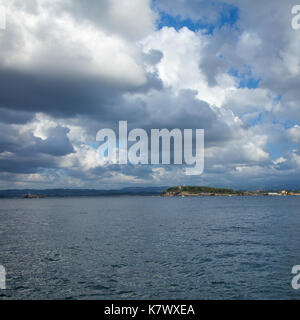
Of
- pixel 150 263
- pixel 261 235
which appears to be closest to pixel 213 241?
pixel 261 235

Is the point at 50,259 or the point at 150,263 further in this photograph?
the point at 50,259

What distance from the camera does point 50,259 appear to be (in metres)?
47.8

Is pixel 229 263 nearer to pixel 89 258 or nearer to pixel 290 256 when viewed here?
pixel 290 256

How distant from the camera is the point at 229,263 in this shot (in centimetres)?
4350

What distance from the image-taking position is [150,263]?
43.9 m
